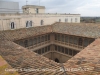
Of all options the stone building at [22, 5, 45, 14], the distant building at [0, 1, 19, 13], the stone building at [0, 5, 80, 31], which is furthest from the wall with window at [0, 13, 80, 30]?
the distant building at [0, 1, 19, 13]

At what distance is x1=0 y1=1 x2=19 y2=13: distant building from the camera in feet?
86.6

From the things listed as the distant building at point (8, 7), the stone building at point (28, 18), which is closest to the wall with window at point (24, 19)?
the stone building at point (28, 18)

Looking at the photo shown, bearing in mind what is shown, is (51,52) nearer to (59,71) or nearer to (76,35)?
(76,35)

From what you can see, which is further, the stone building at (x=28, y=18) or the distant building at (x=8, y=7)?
the distant building at (x=8, y=7)

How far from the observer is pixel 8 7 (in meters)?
27.6

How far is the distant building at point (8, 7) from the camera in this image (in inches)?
1039

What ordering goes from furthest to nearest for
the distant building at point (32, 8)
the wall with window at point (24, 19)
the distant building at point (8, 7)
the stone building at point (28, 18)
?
the distant building at point (32, 8) < the distant building at point (8, 7) < the stone building at point (28, 18) < the wall with window at point (24, 19)

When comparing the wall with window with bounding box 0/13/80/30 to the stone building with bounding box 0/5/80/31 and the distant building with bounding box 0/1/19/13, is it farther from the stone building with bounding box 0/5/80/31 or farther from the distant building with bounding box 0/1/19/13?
the distant building with bounding box 0/1/19/13

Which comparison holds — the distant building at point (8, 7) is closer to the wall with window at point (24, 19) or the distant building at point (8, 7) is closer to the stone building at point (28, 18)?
the stone building at point (28, 18)

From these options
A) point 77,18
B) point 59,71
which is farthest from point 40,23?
point 59,71

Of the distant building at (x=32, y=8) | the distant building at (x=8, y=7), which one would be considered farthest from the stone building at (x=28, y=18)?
the distant building at (x=8, y=7)

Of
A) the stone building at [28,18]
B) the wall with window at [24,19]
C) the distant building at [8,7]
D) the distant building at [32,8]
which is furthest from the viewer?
the distant building at [32,8]

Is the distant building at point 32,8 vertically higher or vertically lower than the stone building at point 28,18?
higher

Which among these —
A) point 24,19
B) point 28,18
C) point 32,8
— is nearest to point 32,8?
point 32,8
